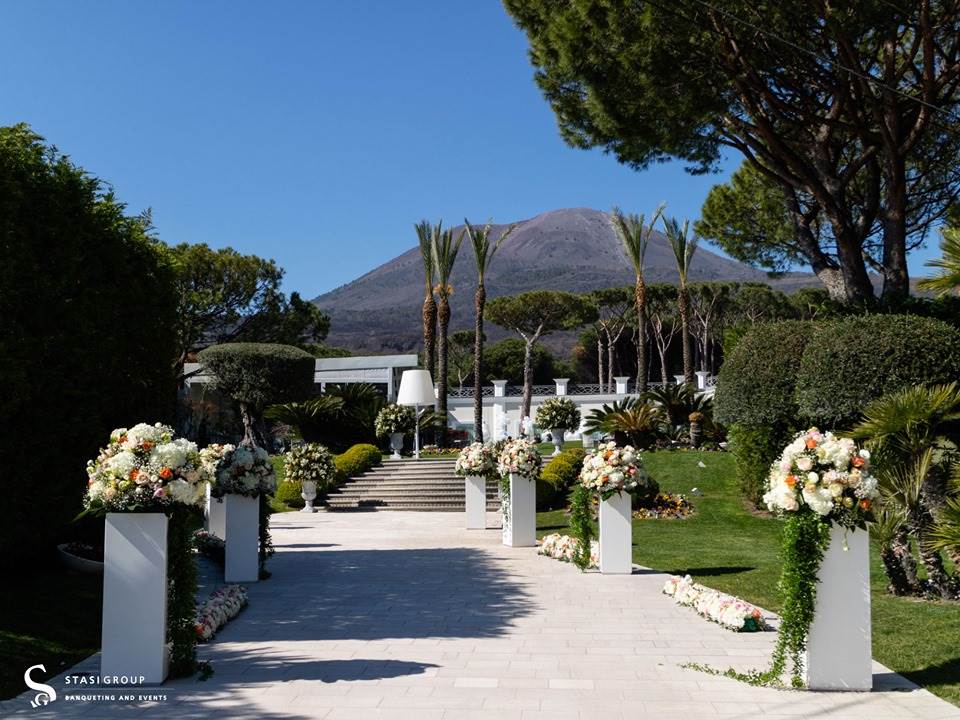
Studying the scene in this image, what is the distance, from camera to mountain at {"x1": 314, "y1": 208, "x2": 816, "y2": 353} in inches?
5236

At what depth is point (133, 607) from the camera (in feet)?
19.7

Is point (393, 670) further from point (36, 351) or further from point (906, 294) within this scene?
point (906, 294)

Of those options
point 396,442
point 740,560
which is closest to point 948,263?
point 740,560

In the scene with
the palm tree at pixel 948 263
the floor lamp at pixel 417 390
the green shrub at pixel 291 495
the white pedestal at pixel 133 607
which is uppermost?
the palm tree at pixel 948 263

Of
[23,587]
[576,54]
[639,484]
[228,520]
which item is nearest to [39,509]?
[23,587]

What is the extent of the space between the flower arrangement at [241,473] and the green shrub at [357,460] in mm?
12570

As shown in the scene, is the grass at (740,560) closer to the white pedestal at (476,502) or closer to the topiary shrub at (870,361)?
the white pedestal at (476,502)

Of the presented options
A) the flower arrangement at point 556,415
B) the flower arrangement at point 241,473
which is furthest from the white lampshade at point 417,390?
the flower arrangement at point 241,473

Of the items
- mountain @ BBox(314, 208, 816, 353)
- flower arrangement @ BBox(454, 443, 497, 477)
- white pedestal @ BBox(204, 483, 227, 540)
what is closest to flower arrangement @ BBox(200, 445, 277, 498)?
white pedestal @ BBox(204, 483, 227, 540)

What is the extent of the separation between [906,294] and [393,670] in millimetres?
13879

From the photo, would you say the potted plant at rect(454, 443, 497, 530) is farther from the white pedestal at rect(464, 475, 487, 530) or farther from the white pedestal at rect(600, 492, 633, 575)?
the white pedestal at rect(600, 492, 633, 575)

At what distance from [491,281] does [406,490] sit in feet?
458

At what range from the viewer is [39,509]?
8.84 metres

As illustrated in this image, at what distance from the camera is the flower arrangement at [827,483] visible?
5.73m
